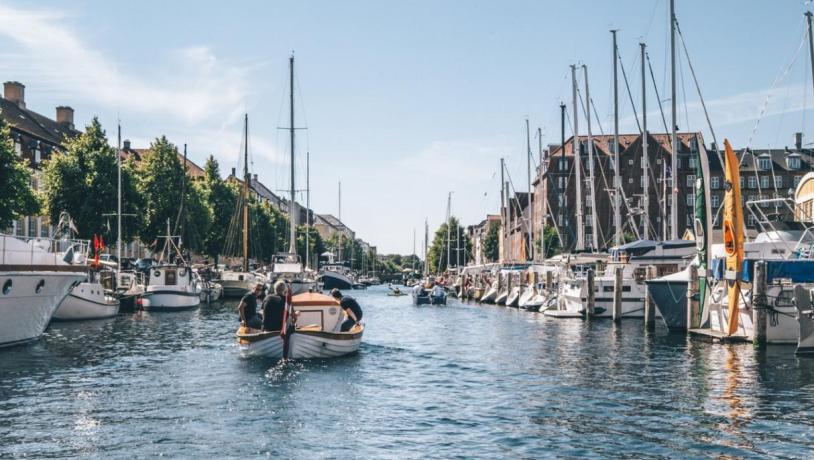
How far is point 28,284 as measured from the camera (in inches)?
1202

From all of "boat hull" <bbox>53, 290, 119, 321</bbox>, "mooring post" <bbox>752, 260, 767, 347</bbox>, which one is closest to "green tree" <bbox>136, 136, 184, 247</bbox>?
"boat hull" <bbox>53, 290, 119, 321</bbox>

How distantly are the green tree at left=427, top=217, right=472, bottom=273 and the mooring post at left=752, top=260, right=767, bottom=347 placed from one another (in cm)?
12473

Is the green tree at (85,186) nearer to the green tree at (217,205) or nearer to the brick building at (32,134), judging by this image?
the brick building at (32,134)

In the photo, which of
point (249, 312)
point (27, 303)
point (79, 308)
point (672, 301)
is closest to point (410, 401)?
point (249, 312)

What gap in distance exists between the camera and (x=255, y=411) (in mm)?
18469

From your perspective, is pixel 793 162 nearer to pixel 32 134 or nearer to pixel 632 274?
pixel 632 274

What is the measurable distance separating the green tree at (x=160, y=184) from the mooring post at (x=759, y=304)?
2184 inches

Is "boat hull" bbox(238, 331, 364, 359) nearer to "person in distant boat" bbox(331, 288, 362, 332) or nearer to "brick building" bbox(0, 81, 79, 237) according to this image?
"person in distant boat" bbox(331, 288, 362, 332)

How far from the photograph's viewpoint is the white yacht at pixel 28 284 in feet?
96.3

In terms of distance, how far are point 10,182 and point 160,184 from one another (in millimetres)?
30078

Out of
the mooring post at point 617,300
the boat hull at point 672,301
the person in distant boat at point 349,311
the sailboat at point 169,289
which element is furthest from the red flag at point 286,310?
the sailboat at point 169,289

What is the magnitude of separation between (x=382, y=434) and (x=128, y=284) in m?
48.1

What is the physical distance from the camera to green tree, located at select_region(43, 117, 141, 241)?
61.1 meters

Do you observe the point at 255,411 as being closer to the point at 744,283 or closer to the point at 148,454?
the point at 148,454
